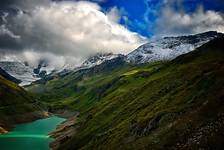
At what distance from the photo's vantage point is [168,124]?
74562 mm

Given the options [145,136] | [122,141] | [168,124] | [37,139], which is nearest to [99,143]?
[122,141]

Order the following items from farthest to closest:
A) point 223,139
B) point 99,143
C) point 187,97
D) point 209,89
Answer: point 99,143
point 187,97
point 209,89
point 223,139

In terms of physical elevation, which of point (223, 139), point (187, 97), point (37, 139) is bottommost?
point (37, 139)

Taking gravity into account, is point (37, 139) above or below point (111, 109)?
below

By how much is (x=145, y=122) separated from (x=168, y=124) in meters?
16.1

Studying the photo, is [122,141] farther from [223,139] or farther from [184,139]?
[223,139]

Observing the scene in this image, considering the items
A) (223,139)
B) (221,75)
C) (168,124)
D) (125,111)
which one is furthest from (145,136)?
(125,111)

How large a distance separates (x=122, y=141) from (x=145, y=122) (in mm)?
8306

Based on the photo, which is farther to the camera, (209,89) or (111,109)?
(111,109)

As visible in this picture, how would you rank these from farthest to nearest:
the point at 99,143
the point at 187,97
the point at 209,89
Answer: the point at 99,143, the point at 187,97, the point at 209,89

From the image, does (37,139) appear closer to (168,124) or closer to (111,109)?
(111,109)

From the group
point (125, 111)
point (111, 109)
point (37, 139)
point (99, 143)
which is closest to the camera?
point (99, 143)

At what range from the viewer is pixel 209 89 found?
80.1 meters

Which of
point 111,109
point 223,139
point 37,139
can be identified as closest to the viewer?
point 223,139
